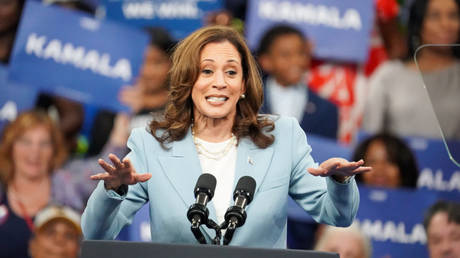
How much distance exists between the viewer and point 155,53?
19.4ft

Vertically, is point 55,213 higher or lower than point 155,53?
lower

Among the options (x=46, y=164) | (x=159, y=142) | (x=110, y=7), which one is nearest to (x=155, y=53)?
(x=110, y=7)

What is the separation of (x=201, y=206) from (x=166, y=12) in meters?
3.94

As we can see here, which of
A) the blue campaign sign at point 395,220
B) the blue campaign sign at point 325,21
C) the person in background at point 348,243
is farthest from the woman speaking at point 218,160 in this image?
the blue campaign sign at point 325,21

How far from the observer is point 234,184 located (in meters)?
2.75

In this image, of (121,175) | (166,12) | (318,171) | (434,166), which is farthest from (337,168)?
(166,12)

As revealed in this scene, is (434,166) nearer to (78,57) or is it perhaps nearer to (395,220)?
(395,220)

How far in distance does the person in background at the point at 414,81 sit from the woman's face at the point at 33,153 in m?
2.14

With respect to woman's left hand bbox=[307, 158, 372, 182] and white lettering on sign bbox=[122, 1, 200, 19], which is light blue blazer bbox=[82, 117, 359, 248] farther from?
white lettering on sign bbox=[122, 1, 200, 19]

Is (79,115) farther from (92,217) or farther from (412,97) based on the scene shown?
(92,217)

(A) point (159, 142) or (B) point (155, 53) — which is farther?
(B) point (155, 53)

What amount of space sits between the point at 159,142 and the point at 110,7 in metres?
3.59

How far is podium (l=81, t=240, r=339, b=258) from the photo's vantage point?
218 cm

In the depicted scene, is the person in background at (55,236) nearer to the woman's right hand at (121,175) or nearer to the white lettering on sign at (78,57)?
the white lettering on sign at (78,57)
